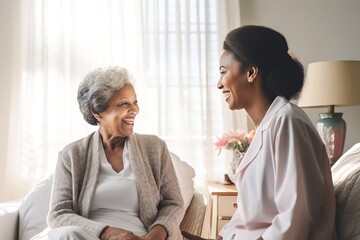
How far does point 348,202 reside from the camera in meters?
1.04

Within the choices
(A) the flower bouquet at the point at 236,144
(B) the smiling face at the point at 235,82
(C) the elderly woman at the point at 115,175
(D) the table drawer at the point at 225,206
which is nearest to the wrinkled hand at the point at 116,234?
(C) the elderly woman at the point at 115,175

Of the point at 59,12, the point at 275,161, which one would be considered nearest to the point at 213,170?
the point at 59,12

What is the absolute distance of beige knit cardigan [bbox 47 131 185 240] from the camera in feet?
5.71

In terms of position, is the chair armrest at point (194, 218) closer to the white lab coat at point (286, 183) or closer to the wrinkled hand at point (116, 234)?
the wrinkled hand at point (116, 234)

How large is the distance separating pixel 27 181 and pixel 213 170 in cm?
123

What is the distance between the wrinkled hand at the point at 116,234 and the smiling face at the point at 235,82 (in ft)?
2.29

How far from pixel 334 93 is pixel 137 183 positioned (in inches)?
52.6

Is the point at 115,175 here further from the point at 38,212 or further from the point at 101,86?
the point at 38,212

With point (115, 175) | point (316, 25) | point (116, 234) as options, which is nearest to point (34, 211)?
point (115, 175)

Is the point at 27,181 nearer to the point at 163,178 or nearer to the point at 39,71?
the point at 39,71

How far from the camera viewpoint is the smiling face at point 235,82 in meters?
1.12

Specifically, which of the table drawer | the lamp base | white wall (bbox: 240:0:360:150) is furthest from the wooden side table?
white wall (bbox: 240:0:360:150)

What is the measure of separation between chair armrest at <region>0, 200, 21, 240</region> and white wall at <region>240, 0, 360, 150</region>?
6.08 feet

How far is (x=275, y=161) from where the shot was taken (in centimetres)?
95
